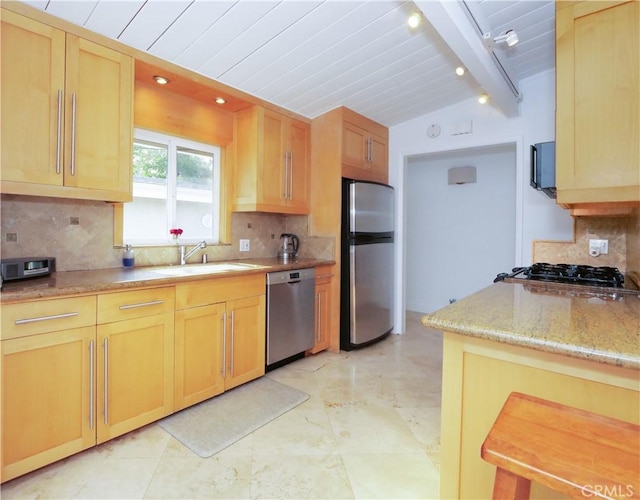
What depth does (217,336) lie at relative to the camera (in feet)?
7.43

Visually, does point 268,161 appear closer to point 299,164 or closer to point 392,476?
point 299,164

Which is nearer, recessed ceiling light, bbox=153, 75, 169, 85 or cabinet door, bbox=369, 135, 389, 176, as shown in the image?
recessed ceiling light, bbox=153, 75, 169, 85

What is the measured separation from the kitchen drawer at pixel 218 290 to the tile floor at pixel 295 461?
0.78 m

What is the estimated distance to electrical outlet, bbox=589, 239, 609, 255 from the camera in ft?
8.18

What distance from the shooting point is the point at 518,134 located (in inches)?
119

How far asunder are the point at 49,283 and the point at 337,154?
2.48m

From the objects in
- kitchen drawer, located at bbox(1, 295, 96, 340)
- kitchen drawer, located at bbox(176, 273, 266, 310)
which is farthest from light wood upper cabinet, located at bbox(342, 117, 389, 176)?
kitchen drawer, located at bbox(1, 295, 96, 340)

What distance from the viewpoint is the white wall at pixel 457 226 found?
4215 mm

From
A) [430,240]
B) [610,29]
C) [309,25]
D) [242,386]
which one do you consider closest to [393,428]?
[242,386]

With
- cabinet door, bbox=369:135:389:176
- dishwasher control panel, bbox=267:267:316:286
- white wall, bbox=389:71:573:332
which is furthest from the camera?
cabinet door, bbox=369:135:389:176

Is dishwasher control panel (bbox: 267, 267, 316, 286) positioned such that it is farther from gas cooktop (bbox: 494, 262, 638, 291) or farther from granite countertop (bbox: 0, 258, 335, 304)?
gas cooktop (bbox: 494, 262, 638, 291)

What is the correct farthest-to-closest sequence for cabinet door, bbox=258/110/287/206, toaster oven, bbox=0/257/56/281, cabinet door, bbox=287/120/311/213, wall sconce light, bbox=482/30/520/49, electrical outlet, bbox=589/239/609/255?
1. cabinet door, bbox=287/120/311/213
2. cabinet door, bbox=258/110/287/206
3. electrical outlet, bbox=589/239/609/255
4. wall sconce light, bbox=482/30/520/49
5. toaster oven, bbox=0/257/56/281

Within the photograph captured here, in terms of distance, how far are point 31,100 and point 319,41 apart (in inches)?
68.1

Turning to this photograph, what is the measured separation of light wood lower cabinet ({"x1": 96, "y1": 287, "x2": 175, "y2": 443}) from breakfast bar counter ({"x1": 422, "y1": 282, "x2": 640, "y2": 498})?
1.55m
